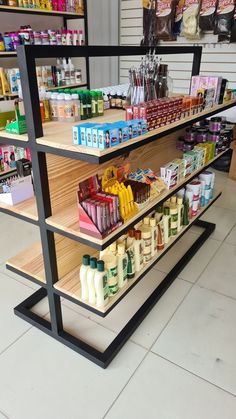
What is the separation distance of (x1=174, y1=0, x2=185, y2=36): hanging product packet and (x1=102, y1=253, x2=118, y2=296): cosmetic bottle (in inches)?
146

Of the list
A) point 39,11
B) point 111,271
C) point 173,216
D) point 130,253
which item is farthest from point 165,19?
point 111,271

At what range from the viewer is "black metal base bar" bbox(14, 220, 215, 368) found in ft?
5.49

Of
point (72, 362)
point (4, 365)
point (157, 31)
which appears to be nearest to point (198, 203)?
point (72, 362)

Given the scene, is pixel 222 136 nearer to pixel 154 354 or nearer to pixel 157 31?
pixel 154 354

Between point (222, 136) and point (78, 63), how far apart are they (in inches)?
111

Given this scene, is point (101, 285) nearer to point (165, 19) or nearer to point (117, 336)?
point (117, 336)

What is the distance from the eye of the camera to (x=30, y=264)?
179 centimetres

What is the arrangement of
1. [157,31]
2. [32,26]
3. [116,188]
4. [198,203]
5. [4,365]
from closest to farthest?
1. [116,188]
2. [4,365]
3. [198,203]
4. [32,26]
5. [157,31]

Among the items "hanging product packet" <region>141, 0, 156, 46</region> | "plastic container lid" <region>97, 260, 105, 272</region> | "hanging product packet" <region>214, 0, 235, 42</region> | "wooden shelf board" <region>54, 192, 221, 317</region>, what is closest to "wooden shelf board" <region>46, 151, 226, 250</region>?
"plastic container lid" <region>97, 260, 105, 272</region>

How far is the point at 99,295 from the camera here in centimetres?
145

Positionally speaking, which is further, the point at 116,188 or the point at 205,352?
the point at 205,352

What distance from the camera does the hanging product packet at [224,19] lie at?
11.9 ft

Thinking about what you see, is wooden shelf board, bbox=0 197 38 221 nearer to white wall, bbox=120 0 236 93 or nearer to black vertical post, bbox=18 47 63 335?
black vertical post, bbox=18 47 63 335

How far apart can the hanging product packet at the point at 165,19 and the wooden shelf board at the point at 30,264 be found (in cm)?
355
